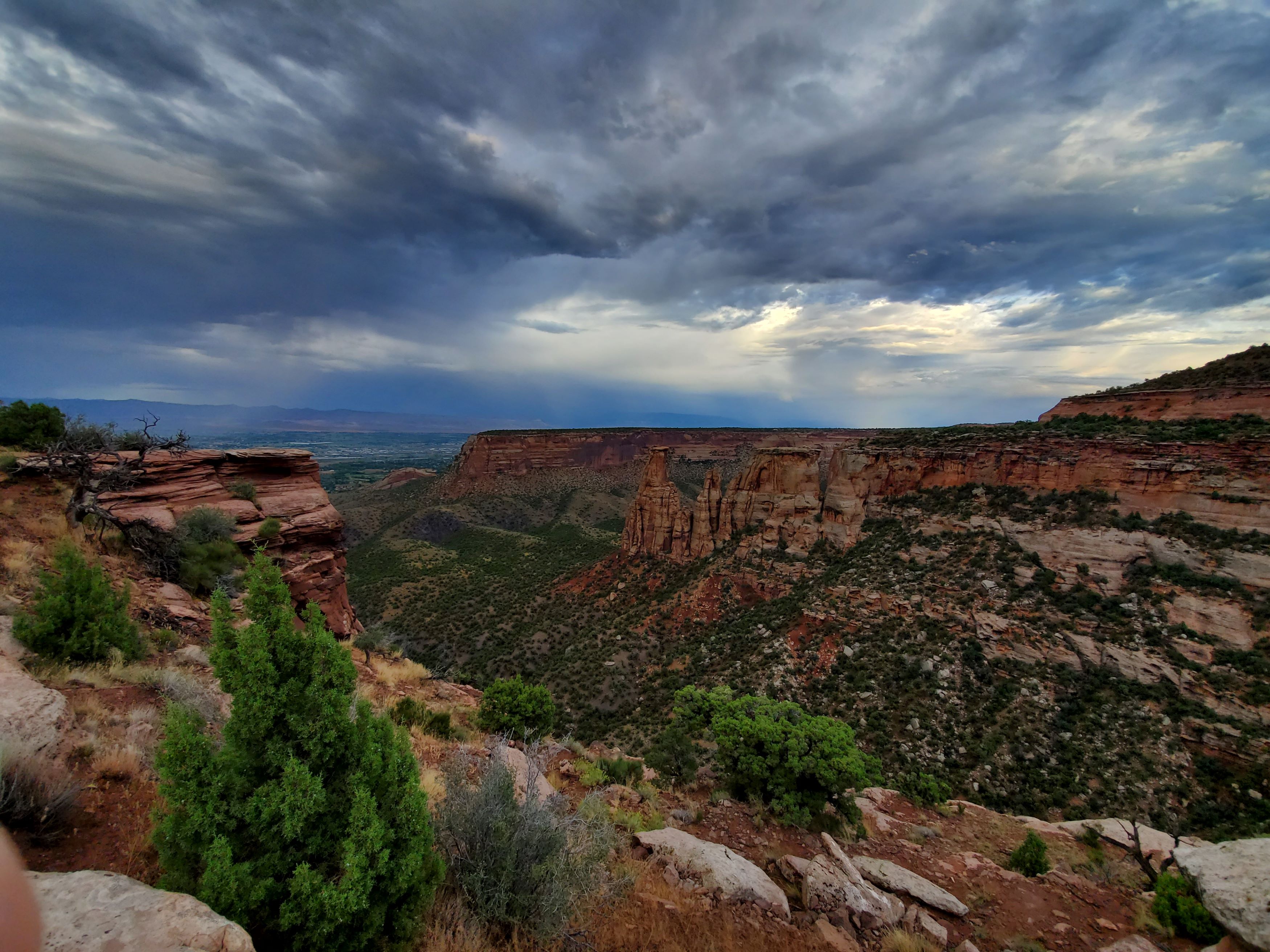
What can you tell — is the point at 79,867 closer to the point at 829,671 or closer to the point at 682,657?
the point at 829,671

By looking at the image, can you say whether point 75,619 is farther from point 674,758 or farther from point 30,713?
point 674,758

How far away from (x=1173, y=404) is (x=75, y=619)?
49.4 meters

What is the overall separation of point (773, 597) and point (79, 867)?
Answer: 97.2ft

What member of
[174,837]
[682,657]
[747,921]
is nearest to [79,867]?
[174,837]

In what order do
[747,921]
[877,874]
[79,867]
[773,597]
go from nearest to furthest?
[79,867], [747,921], [877,874], [773,597]

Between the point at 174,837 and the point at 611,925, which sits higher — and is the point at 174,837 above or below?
above

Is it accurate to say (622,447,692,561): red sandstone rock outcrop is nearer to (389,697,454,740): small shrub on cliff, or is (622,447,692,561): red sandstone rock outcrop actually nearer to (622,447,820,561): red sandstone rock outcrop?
(622,447,820,561): red sandstone rock outcrop

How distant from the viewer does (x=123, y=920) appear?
304 centimetres

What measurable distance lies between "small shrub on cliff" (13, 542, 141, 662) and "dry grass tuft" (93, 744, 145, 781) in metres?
3.50

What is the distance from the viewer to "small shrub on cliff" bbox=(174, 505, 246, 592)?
493 inches

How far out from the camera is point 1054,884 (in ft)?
29.7

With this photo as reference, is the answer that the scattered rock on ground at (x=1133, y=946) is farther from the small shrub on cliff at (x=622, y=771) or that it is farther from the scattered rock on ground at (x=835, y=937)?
the small shrub on cliff at (x=622, y=771)

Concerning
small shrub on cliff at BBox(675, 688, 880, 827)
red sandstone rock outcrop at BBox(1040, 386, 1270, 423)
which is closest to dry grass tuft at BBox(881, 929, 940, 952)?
small shrub on cliff at BBox(675, 688, 880, 827)

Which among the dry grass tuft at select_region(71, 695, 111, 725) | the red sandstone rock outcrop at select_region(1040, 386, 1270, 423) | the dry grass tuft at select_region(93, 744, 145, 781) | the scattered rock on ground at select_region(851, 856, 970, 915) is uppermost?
the red sandstone rock outcrop at select_region(1040, 386, 1270, 423)
